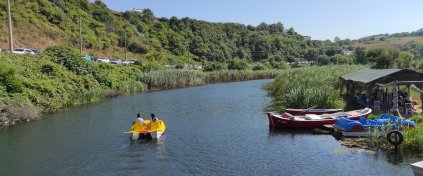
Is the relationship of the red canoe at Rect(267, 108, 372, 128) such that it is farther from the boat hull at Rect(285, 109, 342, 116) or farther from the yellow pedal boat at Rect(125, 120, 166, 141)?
the yellow pedal boat at Rect(125, 120, 166, 141)

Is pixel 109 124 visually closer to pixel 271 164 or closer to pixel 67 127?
pixel 67 127

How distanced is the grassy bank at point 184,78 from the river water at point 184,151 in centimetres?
3175

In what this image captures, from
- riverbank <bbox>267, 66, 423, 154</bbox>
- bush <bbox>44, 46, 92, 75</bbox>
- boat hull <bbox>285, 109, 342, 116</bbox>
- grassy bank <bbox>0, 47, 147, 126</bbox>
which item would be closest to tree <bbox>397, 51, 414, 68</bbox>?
riverbank <bbox>267, 66, 423, 154</bbox>

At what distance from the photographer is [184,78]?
7331 cm

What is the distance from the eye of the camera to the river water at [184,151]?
1970 cm

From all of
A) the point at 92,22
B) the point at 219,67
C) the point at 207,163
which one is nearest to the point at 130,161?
the point at 207,163

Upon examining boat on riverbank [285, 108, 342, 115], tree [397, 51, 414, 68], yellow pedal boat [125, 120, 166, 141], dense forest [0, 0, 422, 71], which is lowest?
yellow pedal boat [125, 120, 166, 141]

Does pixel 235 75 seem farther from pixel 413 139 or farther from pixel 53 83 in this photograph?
pixel 413 139

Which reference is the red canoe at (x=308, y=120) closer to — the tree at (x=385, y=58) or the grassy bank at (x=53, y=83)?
the grassy bank at (x=53, y=83)

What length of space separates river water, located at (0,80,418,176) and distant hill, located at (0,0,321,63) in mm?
47528

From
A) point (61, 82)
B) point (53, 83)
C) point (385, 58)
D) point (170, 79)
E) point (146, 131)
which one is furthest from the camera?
point (385, 58)

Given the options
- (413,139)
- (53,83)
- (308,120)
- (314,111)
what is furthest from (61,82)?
(413,139)

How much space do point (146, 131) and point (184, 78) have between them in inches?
1862

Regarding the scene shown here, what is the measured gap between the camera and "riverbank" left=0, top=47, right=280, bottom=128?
3509 centimetres
